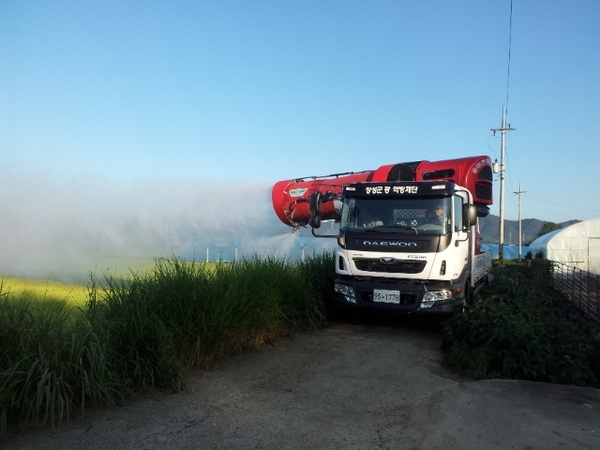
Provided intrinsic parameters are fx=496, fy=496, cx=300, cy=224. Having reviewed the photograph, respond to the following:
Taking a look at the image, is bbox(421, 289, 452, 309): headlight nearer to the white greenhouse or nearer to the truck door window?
the truck door window

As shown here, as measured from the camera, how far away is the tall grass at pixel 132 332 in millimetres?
4449

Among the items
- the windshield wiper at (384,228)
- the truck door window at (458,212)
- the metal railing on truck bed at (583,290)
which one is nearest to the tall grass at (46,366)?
the windshield wiper at (384,228)

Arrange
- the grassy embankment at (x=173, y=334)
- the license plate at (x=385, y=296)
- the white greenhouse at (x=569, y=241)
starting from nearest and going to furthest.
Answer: the grassy embankment at (x=173, y=334) → the license plate at (x=385, y=296) → the white greenhouse at (x=569, y=241)

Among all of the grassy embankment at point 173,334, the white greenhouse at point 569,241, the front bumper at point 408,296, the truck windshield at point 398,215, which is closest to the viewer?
the grassy embankment at point 173,334

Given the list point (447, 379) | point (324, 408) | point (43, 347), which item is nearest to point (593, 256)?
point (447, 379)

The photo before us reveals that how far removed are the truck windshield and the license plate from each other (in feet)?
3.61

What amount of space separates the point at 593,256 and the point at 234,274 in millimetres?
31302

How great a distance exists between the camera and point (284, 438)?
14.3 feet

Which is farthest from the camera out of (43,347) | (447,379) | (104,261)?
(104,261)

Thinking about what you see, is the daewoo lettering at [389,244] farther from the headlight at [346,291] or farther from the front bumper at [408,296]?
the headlight at [346,291]

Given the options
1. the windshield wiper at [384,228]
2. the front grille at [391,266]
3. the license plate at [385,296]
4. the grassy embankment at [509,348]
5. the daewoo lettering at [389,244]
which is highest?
the windshield wiper at [384,228]

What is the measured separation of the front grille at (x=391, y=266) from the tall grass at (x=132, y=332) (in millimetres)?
1475

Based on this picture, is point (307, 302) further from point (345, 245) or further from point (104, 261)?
point (104, 261)

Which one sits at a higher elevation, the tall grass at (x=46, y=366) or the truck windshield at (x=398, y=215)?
the truck windshield at (x=398, y=215)
